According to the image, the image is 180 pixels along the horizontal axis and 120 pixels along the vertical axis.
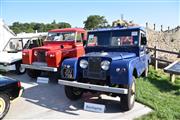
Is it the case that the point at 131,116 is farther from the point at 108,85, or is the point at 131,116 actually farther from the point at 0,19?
the point at 0,19

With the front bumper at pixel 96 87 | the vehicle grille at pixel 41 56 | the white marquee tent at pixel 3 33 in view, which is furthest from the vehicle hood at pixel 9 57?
the white marquee tent at pixel 3 33

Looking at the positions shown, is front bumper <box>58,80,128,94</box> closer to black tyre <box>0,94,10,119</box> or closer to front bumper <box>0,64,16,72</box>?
black tyre <box>0,94,10,119</box>

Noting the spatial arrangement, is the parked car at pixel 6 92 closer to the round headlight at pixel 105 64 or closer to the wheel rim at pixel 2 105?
the wheel rim at pixel 2 105

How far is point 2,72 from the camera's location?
1198 cm

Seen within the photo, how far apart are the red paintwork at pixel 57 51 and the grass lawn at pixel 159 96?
2.75 metres

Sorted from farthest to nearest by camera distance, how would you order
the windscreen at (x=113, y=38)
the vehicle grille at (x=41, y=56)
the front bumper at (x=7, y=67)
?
the front bumper at (x=7, y=67) → the vehicle grille at (x=41, y=56) → the windscreen at (x=113, y=38)

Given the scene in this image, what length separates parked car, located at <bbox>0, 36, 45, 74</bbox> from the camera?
36.7 feet

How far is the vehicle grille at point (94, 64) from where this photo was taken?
21.4ft

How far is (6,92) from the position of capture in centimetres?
619

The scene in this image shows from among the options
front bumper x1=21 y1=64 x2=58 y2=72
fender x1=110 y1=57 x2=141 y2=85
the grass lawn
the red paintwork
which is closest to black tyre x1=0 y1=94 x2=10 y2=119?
fender x1=110 y1=57 x2=141 y2=85

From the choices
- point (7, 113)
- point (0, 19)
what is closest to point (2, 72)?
point (7, 113)

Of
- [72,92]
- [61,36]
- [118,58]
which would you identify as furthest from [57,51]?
[118,58]

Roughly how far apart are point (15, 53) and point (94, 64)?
6.28 metres

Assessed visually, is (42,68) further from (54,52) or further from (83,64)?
(83,64)
